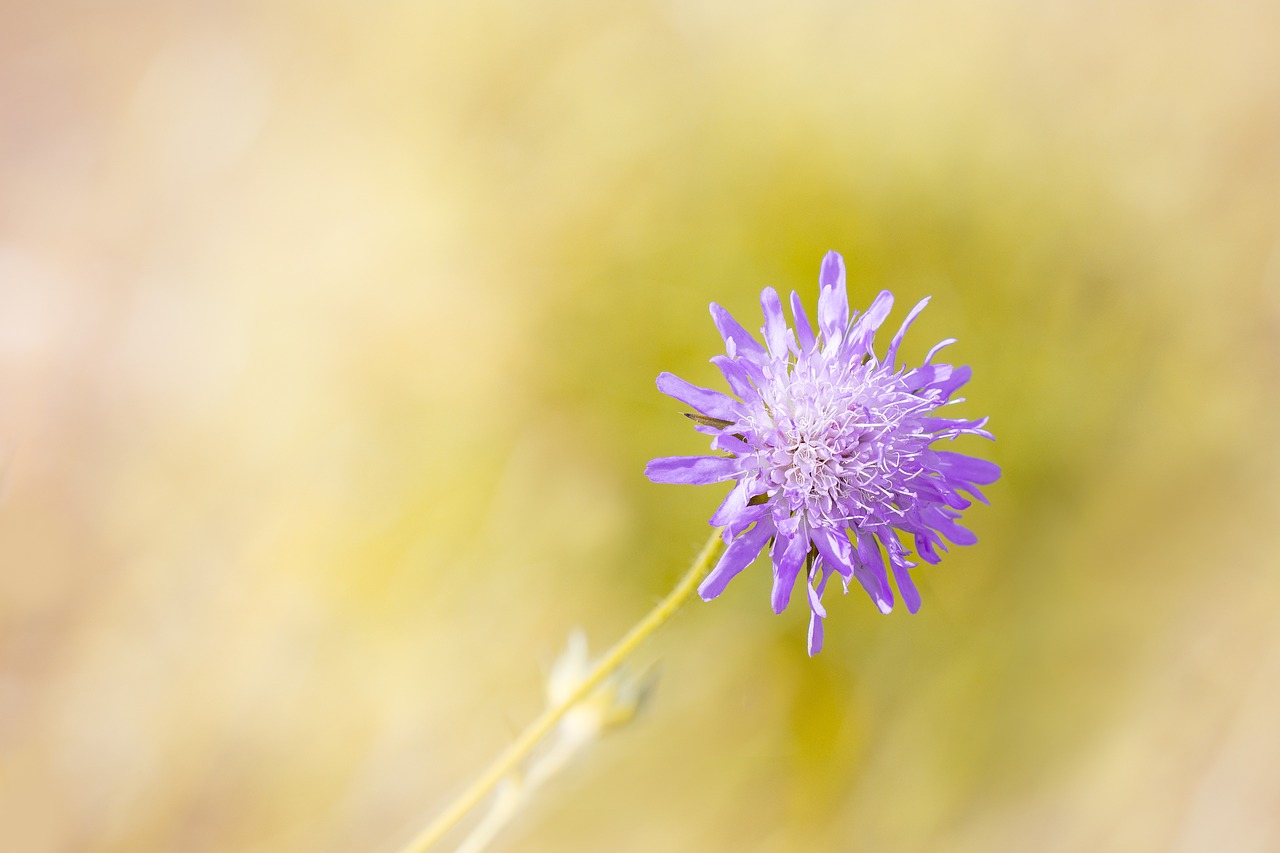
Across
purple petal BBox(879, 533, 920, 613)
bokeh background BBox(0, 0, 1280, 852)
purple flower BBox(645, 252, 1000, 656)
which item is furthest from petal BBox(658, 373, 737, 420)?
bokeh background BBox(0, 0, 1280, 852)

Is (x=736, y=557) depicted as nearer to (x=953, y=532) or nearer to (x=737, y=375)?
(x=737, y=375)

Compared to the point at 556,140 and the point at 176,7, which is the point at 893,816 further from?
the point at 176,7

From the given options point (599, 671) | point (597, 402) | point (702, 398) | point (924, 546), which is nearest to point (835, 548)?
point (924, 546)

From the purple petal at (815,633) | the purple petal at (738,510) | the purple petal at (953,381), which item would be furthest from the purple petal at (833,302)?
the purple petal at (815,633)

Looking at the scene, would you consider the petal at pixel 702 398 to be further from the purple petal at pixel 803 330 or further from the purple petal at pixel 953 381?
the purple petal at pixel 953 381

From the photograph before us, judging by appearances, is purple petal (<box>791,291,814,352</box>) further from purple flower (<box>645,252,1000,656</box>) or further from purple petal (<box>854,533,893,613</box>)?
purple petal (<box>854,533,893,613</box>)

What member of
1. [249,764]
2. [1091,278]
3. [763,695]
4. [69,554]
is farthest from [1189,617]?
[69,554]
